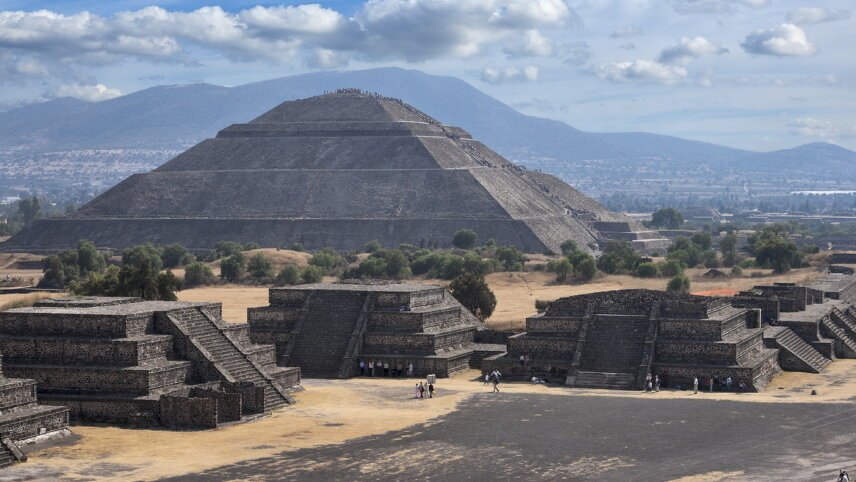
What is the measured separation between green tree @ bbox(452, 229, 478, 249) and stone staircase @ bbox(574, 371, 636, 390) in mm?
89994

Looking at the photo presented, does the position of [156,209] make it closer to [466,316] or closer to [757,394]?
[466,316]

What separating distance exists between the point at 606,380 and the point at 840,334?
18985 millimetres

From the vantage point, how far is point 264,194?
6772 inches

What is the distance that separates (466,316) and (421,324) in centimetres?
677

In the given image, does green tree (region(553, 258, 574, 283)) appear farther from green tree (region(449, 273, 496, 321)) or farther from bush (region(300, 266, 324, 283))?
green tree (region(449, 273, 496, 321))

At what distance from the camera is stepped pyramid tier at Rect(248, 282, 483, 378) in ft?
198

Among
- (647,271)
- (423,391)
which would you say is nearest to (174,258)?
(647,271)

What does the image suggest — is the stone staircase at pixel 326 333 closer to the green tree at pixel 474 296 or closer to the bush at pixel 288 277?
the green tree at pixel 474 296

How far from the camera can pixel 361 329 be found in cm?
6128

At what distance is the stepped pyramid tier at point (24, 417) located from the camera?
41.3m

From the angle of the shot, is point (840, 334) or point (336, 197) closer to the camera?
point (840, 334)

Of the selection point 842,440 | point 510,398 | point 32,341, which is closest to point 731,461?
point 842,440

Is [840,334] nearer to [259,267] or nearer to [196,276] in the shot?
[196,276]

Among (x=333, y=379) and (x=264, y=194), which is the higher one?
(x=264, y=194)
